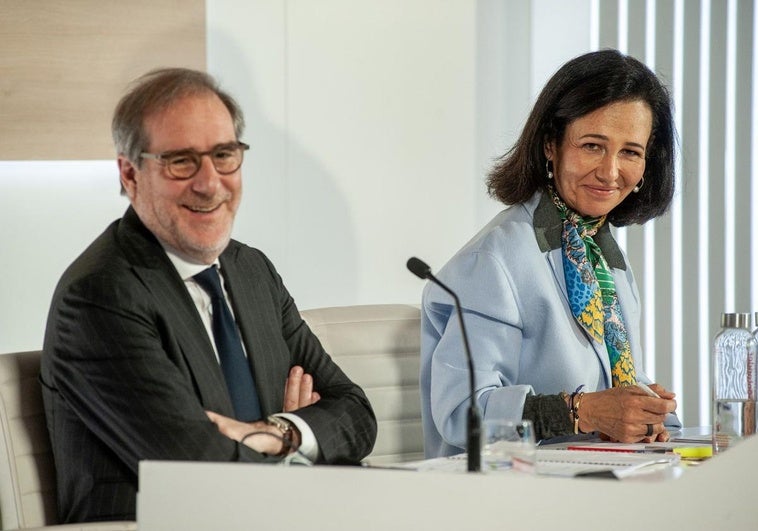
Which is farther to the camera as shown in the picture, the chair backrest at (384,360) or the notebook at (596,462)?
the chair backrest at (384,360)

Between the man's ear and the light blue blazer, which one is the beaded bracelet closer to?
the light blue blazer

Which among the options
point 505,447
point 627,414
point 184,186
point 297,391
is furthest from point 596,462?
point 184,186

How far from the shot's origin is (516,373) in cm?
265

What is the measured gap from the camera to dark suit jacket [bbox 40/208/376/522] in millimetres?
2076

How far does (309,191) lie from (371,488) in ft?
8.84

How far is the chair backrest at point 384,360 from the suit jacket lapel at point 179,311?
0.75 metres

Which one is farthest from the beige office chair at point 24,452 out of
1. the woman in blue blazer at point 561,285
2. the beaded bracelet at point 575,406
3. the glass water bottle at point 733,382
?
the glass water bottle at point 733,382

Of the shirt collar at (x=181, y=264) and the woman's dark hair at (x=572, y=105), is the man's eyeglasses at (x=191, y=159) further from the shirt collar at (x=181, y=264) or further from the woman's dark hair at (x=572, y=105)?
the woman's dark hair at (x=572, y=105)

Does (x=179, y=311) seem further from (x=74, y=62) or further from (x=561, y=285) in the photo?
(x=74, y=62)

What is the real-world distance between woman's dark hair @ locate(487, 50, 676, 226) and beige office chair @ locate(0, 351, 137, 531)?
4.26 feet

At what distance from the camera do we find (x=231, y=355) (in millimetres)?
2375

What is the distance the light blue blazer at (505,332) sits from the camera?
101 inches

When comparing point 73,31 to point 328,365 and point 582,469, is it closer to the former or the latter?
point 328,365

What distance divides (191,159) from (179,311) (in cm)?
33
